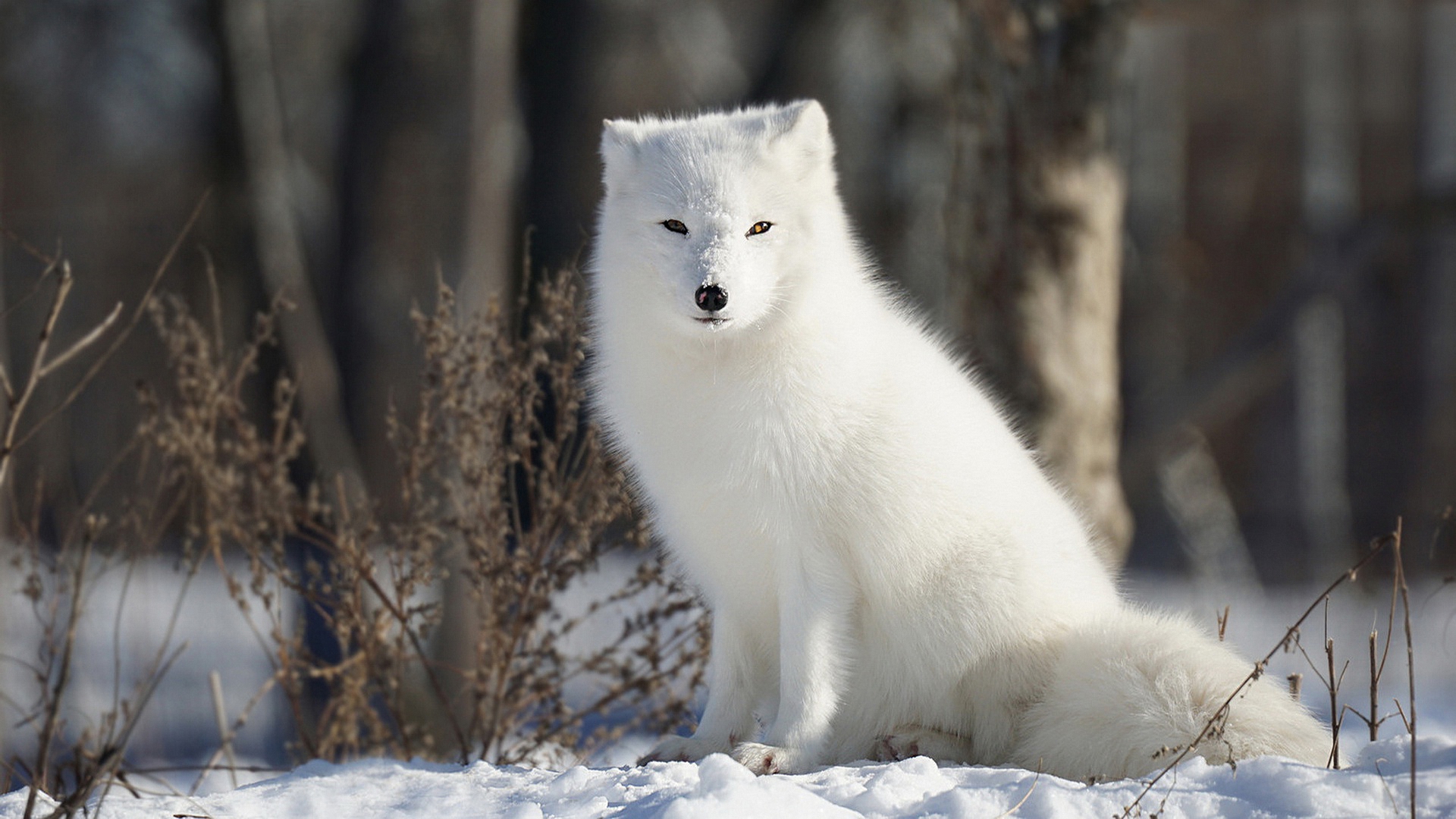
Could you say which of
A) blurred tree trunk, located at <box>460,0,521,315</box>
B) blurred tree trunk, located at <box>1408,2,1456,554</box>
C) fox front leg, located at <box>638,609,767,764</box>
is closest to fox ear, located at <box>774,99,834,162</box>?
fox front leg, located at <box>638,609,767,764</box>

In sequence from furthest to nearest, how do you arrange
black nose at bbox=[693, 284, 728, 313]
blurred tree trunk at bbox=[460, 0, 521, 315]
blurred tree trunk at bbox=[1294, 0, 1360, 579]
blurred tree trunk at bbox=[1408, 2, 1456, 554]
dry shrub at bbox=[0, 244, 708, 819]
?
blurred tree trunk at bbox=[1294, 0, 1360, 579] < blurred tree trunk at bbox=[1408, 2, 1456, 554] < blurred tree trunk at bbox=[460, 0, 521, 315] < dry shrub at bbox=[0, 244, 708, 819] < black nose at bbox=[693, 284, 728, 313]

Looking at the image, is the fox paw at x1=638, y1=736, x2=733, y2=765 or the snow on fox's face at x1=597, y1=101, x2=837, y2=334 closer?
the snow on fox's face at x1=597, y1=101, x2=837, y2=334

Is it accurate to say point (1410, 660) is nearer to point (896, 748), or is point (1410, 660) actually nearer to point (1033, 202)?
point (896, 748)

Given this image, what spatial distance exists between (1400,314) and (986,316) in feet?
31.3

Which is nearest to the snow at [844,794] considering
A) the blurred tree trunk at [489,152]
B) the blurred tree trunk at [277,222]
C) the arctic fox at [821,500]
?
the arctic fox at [821,500]

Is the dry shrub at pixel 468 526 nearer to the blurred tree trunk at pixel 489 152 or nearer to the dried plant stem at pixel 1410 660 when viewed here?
the dried plant stem at pixel 1410 660

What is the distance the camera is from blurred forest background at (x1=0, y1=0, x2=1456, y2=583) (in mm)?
4836

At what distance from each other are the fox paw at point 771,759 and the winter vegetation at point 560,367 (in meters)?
0.26

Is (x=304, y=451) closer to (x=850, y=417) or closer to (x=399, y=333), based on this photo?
(x=399, y=333)

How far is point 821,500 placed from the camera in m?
2.55

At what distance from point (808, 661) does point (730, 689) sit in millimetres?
316

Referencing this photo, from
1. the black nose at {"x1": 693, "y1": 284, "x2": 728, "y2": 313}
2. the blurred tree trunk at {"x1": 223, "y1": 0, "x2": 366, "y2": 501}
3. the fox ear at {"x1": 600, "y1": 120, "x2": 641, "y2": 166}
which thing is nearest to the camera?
the black nose at {"x1": 693, "y1": 284, "x2": 728, "y2": 313}

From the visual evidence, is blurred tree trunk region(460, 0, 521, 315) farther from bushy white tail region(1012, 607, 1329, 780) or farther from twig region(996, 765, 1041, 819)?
twig region(996, 765, 1041, 819)

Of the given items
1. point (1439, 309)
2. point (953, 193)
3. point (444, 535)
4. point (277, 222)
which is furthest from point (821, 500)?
point (1439, 309)
